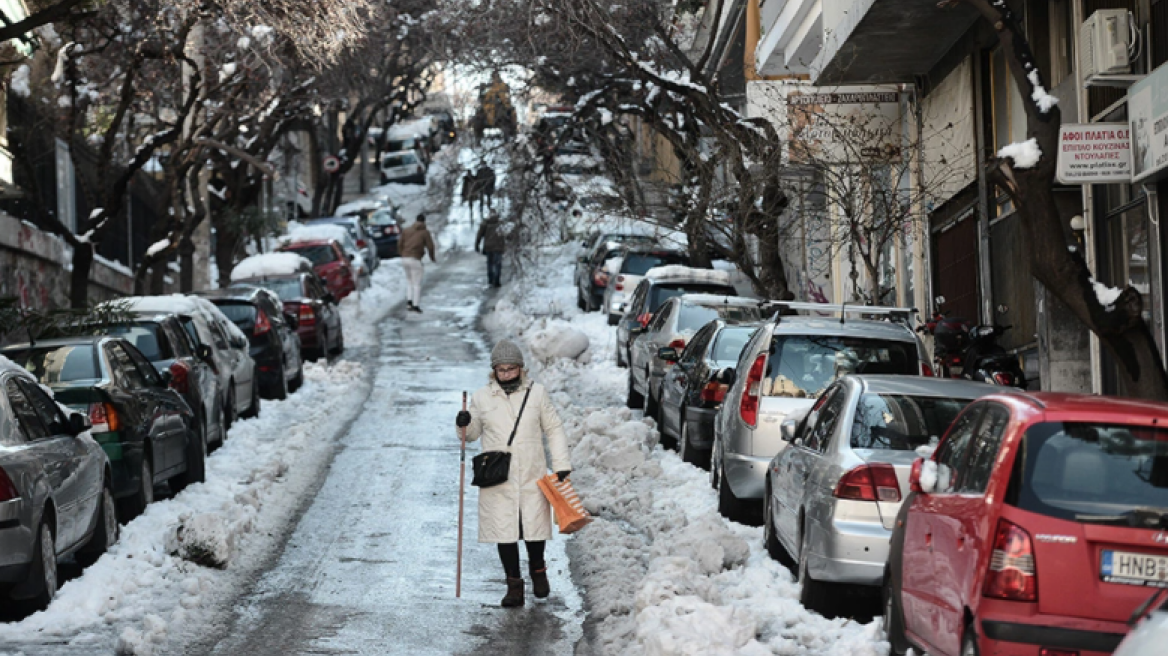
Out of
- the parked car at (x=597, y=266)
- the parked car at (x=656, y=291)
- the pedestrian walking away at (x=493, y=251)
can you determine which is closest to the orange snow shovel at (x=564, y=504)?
the parked car at (x=656, y=291)

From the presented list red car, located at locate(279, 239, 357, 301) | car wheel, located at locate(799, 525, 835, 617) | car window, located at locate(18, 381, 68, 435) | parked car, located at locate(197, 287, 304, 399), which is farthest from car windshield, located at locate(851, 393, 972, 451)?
red car, located at locate(279, 239, 357, 301)

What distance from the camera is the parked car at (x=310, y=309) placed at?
27158mm

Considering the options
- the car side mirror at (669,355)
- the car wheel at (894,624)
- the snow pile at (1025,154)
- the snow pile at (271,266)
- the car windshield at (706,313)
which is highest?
the snow pile at (271,266)

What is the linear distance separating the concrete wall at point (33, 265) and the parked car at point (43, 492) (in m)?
13.0

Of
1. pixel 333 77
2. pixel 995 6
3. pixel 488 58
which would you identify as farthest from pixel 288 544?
pixel 333 77

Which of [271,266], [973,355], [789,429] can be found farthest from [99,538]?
[271,266]

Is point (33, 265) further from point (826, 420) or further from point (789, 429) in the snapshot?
point (826, 420)

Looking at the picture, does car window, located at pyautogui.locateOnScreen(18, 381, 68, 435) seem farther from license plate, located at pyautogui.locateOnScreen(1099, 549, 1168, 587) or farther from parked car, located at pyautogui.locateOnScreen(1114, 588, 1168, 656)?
parked car, located at pyautogui.locateOnScreen(1114, 588, 1168, 656)

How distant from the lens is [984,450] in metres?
7.02

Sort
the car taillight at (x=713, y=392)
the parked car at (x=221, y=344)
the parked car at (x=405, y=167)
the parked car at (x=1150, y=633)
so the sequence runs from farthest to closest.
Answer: the parked car at (x=405, y=167), the parked car at (x=221, y=344), the car taillight at (x=713, y=392), the parked car at (x=1150, y=633)

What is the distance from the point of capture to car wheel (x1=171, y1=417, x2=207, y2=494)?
49.3ft

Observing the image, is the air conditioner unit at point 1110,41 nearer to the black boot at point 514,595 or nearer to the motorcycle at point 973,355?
the motorcycle at point 973,355

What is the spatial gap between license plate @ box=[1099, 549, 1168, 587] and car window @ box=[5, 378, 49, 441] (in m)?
6.78

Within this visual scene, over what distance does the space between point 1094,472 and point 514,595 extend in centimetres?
459
